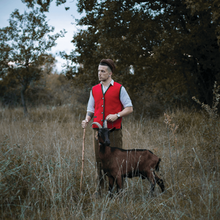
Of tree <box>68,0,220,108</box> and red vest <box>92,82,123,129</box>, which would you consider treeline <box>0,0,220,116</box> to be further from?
red vest <box>92,82,123,129</box>

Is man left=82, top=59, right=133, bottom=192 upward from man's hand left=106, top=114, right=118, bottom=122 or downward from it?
upward

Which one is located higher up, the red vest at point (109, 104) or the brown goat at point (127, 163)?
the red vest at point (109, 104)

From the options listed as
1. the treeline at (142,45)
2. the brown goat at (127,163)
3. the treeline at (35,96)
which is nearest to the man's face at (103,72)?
the brown goat at (127,163)

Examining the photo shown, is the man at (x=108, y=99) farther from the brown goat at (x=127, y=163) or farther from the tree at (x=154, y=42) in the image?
the tree at (x=154, y=42)

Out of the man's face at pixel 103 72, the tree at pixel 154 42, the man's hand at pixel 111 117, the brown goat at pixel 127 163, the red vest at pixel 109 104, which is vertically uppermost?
the tree at pixel 154 42

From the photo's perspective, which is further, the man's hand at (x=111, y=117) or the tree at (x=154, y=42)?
the tree at (x=154, y=42)

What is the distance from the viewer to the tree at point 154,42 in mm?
7462

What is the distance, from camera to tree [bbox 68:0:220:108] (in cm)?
746

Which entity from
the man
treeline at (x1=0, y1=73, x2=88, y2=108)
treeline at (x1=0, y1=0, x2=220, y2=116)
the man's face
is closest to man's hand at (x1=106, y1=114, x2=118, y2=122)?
the man

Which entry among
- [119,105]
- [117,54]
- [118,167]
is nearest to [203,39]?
[117,54]

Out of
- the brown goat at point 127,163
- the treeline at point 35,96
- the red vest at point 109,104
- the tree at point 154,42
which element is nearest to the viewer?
the brown goat at point 127,163

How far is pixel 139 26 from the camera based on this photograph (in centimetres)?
761

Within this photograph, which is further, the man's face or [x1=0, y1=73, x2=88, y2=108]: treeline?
[x1=0, y1=73, x2=88, y2=108]: treeline

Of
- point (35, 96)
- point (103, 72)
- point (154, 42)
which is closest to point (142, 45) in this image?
point (154, 42)
